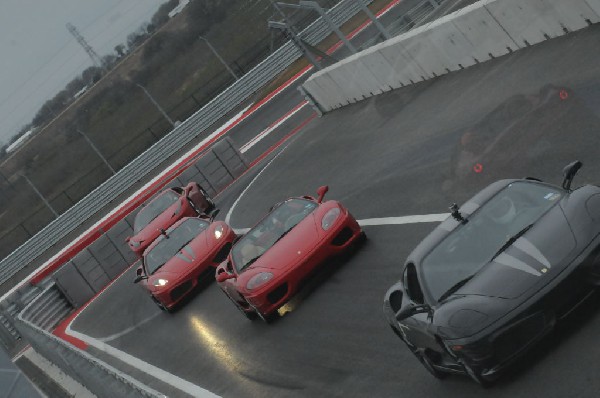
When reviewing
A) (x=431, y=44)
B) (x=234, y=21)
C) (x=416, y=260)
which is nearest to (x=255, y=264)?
(x=416, y=260)

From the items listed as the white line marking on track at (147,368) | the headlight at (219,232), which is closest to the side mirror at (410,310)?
the white line marking on track at (147,368)

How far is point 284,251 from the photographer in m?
13.3

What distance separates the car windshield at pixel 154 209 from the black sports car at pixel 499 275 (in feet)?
52.0

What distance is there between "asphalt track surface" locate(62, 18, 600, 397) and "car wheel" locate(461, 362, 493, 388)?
11cm

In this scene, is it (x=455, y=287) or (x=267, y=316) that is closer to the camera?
(x=455, y=287)

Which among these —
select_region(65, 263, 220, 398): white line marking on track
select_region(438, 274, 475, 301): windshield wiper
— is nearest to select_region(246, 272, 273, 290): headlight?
select_region(65, 263, 220, 398): white line marking on track

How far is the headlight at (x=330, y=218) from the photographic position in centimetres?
1326

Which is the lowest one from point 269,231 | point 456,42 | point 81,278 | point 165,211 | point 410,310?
point 410,310

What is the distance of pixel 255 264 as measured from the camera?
13.5 m

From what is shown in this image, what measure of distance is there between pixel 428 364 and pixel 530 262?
1.67m

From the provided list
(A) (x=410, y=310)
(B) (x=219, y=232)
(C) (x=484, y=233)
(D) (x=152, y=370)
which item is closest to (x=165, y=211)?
(B) (x=219, y=232)

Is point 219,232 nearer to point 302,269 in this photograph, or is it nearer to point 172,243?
point 172,243

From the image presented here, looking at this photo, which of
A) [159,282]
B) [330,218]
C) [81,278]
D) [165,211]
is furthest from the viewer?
[81,278]

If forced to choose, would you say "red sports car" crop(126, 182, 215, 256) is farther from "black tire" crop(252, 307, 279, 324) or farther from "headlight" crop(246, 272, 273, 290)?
"headlight" crop(246, 272, 273, 290)
